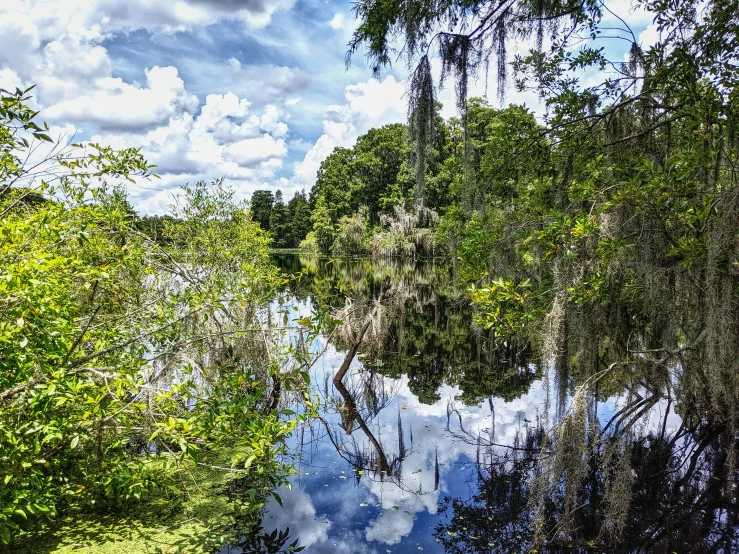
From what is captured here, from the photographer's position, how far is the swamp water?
404 centimetres

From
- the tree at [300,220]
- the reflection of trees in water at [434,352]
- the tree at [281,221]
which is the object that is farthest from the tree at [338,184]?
the reflection of trees in water at [434,352]

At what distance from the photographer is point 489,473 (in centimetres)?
530

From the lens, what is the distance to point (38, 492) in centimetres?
326

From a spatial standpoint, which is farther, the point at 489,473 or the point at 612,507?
the point at 489,473

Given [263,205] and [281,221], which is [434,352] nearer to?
[281,221]

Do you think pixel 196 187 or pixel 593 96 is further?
pixel 196 187

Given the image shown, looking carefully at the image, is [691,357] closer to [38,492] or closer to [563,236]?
[563,236]

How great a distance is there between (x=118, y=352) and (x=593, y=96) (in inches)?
210

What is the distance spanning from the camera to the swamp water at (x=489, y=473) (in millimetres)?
4043

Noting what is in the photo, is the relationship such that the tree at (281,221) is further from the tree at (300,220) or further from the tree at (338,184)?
the tree at (338,184)

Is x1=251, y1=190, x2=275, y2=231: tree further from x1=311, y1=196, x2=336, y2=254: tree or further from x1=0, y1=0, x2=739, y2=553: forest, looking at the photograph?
x1=0, y1=0, x2=739, y2=553: forest

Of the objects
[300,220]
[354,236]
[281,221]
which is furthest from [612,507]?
[281,221]

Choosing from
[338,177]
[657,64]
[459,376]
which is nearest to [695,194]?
[657,64]

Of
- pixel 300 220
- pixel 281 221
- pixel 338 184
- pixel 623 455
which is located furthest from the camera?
pixel 281 221
